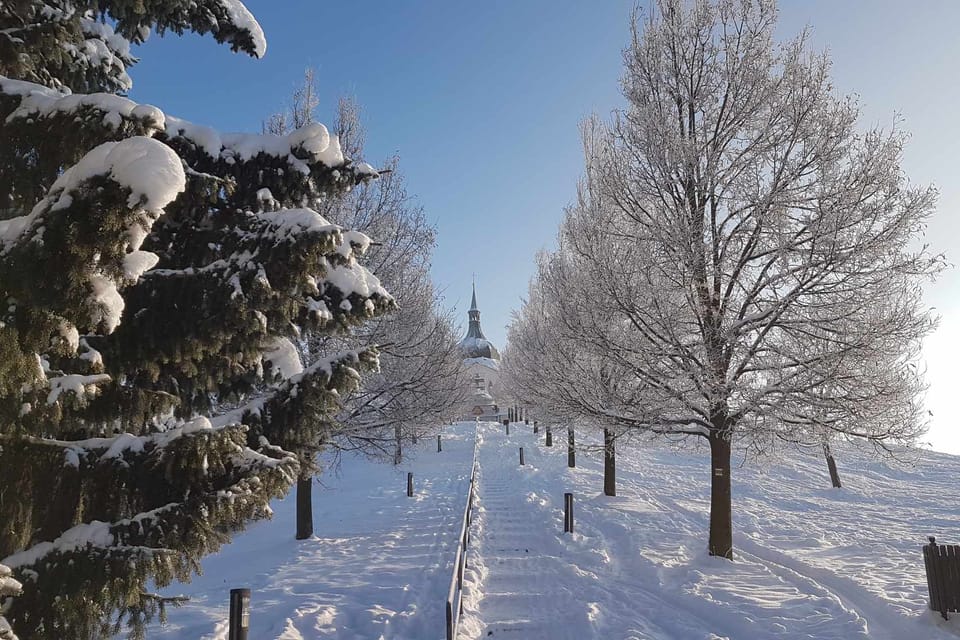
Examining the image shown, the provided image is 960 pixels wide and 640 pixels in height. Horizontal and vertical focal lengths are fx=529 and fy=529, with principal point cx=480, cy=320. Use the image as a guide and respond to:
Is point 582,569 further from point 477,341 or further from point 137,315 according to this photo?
point 477,341

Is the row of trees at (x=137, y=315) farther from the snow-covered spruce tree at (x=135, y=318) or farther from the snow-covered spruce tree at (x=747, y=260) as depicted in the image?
the snow-covered spruce tree at (x=747, y=260)

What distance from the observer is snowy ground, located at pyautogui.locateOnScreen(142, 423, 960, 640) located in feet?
21.4

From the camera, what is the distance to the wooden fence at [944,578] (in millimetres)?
6609

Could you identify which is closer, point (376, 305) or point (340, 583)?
point (376, 305)

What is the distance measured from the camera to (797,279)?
27.1 ft

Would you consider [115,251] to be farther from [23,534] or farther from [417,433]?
[417,433]

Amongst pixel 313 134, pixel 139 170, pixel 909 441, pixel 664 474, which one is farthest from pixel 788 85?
pixel 664 474

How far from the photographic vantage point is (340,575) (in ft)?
28.0

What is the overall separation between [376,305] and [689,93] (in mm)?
8290

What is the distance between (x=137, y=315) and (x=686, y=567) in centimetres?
897

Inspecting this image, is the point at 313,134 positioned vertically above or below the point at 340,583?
above

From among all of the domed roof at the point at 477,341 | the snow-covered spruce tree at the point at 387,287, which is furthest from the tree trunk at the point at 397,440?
the domed roof at the point at 477,341

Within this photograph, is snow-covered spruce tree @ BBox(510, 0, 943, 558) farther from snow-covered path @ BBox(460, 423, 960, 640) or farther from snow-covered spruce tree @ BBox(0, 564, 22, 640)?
snow-covered spruce tree @ BBox(0, 564, 22, 640)

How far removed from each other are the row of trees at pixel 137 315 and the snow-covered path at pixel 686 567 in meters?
4.46
